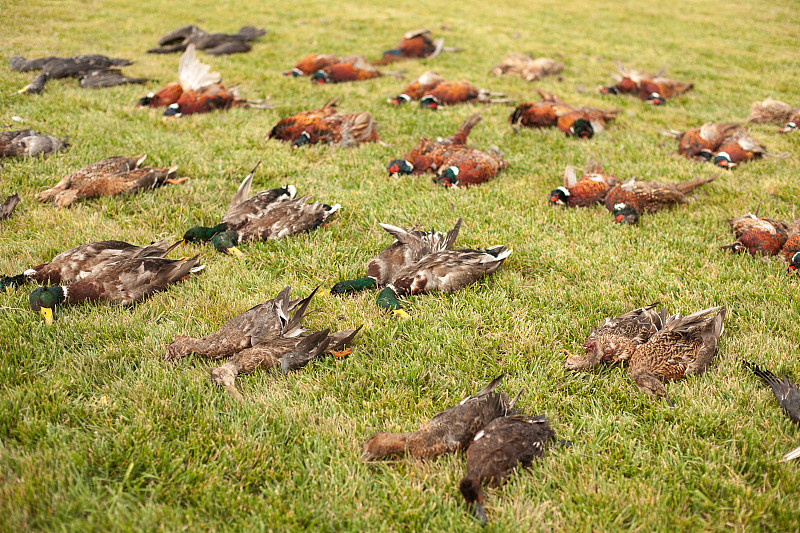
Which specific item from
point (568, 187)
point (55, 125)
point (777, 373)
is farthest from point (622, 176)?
point (55, 125)

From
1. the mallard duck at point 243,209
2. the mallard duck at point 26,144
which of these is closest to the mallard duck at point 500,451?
the mallard duck at point 243,209

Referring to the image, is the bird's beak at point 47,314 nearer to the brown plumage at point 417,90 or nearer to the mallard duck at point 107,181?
the mallard duck at point 107,181

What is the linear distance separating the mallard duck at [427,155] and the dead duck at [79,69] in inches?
235

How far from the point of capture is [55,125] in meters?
7.26

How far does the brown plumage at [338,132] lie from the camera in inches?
286

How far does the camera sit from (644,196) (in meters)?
5.57

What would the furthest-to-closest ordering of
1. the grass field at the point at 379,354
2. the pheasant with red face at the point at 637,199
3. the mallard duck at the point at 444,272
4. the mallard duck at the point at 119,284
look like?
1. the pheasant with red face at the point at 637,199
2. the mallard duck at the point at 444,272
3. the mallard duck at the point at 119,284
4. the grass field at the point at 379,354

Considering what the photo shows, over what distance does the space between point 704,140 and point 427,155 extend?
4131 mm

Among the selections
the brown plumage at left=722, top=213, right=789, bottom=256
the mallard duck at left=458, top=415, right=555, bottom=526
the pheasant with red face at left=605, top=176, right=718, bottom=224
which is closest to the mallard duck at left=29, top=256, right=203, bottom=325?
the mallard duck at left=458, top=415, right=555, bottom=526

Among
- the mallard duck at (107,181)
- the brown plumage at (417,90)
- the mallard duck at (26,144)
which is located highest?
the brown plumage at (417,90)

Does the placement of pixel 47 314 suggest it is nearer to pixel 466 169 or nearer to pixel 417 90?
pixel 466 169

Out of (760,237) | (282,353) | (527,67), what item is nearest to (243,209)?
(282,353)

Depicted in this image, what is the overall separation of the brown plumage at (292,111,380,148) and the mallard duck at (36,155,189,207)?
2.03 metres

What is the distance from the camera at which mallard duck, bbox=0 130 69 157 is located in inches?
253
